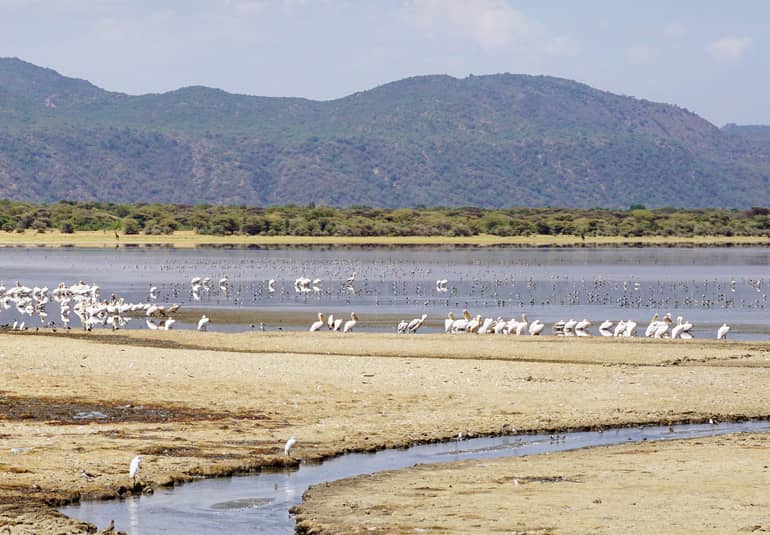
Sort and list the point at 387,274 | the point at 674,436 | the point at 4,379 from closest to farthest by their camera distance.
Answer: the point at 674,436, the point at 4,379, the point at 387,274

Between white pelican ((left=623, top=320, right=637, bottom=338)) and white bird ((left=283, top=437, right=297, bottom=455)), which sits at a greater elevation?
white pelican ((left=623, top=320, right=637, bottom=338))

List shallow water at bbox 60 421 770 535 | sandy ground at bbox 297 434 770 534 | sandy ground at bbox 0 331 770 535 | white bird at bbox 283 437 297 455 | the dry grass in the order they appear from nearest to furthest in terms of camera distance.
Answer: sandy ground at bbox 297 434 770 534
shallow water at bbox 60 421 770 535
sandy ground at bbox 0 331 770 535
white bird at bbox 283 437 297 455
the dry grass

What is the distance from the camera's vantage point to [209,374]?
965 inches

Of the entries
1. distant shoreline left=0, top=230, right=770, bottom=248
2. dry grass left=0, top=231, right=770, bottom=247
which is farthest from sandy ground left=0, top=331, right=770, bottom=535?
dry grass left=0, top=231, right=770, bottom=247

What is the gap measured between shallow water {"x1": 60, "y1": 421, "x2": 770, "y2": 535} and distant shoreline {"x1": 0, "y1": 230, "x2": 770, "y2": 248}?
8948cm

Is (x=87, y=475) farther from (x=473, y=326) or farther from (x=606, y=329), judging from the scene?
(x=606, y=329)

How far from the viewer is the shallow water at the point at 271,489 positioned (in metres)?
14.1

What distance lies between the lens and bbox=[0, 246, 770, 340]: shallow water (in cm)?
4409

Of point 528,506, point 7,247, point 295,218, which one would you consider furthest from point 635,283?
point 295,218

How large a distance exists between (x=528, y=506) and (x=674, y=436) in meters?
6.09

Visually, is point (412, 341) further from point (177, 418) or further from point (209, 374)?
point (177, 418)

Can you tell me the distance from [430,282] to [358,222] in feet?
231

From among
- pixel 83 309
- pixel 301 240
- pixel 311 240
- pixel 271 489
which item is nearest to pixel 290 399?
pixel 271 489

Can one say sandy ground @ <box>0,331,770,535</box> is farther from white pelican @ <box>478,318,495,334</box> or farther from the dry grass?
the dry grass
